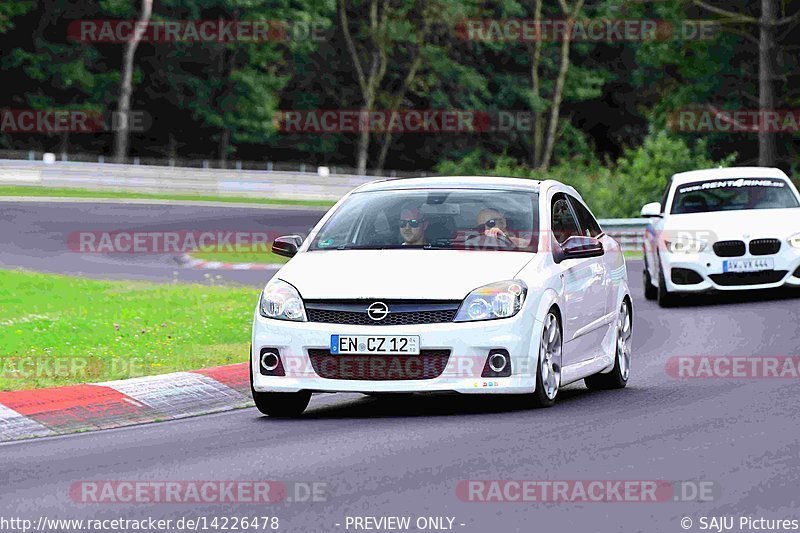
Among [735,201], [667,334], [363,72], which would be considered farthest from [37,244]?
[363,72]

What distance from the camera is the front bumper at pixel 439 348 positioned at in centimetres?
1053

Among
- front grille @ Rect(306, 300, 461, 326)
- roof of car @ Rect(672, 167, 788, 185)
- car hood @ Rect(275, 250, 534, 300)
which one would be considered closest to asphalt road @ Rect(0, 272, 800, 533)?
front grille @ Rect(306, 300, 461, 326)

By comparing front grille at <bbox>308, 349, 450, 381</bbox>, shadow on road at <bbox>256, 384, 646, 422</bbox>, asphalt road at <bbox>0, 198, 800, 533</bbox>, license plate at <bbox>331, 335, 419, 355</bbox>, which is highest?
license plate at <bbox>331, 335, 419, 355</bbox>

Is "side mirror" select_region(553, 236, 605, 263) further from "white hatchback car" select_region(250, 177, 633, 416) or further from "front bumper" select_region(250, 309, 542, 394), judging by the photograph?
"front bumper" select_region(250, 309, 542, 394)

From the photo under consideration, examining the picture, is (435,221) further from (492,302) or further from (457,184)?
(492,302)

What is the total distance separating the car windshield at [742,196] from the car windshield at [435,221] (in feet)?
31.8

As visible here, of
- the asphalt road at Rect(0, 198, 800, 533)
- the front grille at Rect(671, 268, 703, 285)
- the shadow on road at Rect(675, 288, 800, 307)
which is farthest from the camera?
the shadow on road at Rect(675, 288, 800, 307)

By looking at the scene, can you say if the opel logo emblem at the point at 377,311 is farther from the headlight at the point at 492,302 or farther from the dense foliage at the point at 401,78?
the dense foliage at the point at 401,78

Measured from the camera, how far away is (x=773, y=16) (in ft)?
165

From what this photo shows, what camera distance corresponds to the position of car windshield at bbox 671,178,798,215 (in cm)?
2138

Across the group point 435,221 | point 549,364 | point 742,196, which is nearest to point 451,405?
point 549,364

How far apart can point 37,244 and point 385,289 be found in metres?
23.4

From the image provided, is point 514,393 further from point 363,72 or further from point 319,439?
point 363,72

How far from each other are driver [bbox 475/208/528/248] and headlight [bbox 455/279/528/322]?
2.84 feet
